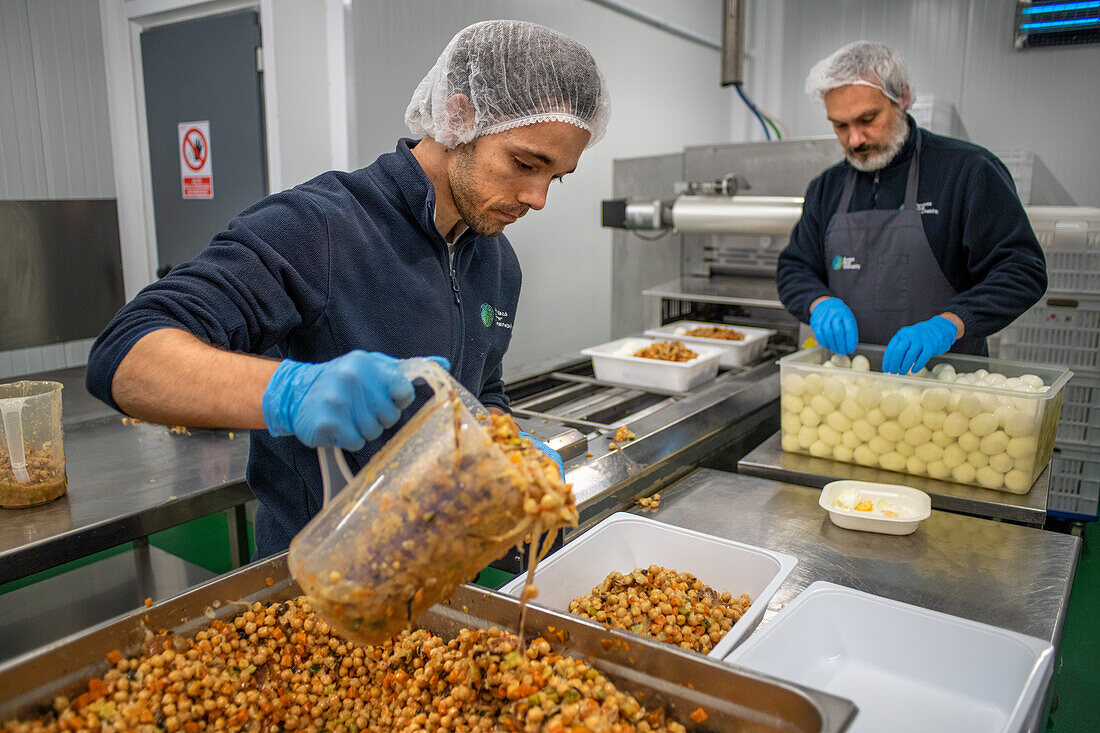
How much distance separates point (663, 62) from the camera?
5.18 m

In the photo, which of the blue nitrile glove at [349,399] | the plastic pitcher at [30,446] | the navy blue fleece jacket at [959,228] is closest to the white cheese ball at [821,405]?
the navy blue fleece jacket at [959,228]

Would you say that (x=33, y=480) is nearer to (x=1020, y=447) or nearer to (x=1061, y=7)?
(x=1020, y=447)

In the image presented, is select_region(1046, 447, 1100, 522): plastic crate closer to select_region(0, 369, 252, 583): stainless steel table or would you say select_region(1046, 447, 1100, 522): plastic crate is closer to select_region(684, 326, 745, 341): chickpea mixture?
select_region(684, 326, 745, 341): chickpea mixture

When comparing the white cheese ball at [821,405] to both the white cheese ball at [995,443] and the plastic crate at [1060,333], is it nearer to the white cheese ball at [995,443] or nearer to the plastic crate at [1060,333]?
the white cheese ball at [995,443]

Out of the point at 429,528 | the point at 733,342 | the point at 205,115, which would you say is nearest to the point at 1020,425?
the point at 733,342

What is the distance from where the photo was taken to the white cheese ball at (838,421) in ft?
6.47

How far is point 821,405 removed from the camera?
2.00 meters

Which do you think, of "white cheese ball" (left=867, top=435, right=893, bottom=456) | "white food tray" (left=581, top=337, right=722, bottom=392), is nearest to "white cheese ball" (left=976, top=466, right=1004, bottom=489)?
"white cheese ball" (left=867, top=435, right=893, bottom=456)

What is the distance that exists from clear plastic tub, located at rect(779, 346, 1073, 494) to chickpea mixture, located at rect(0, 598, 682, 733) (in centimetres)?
124

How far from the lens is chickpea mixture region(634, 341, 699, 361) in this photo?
271 centimetres

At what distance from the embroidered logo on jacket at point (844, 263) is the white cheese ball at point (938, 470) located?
2.93 feet

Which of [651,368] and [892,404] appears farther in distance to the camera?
[651,368]

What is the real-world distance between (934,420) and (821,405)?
0.27 meters

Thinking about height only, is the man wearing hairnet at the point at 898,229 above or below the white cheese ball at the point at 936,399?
above
